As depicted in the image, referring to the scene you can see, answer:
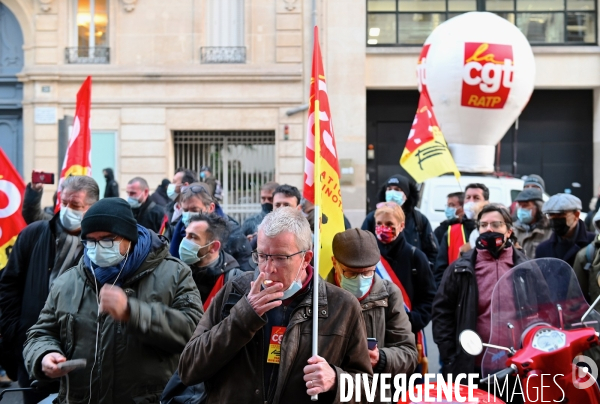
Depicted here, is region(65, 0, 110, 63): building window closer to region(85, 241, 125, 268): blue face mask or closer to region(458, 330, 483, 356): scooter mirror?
region(85, 241, 125, 268): blue face mask

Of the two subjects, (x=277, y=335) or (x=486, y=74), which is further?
(x=486, y=74)

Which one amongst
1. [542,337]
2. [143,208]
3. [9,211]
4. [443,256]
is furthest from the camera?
[143,208]

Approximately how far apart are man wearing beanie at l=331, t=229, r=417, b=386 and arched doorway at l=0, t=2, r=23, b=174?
58.2 feet

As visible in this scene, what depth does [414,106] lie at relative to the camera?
71.6 ft

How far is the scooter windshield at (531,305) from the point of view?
13.9 feet

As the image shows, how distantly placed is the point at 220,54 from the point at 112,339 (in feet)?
57.2

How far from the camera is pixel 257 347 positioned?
3354 millimetres

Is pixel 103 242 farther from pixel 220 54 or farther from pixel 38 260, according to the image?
pixel 220 54

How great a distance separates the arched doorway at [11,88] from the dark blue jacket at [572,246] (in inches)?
639

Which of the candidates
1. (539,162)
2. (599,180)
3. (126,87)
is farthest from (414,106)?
(126,87)

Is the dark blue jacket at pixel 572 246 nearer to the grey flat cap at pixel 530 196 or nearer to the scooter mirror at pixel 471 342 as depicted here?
the grey flat cap at pixel 530 196

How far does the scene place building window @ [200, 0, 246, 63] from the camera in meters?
20.8

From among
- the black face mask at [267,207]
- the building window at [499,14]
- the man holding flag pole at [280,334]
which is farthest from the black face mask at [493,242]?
the building window at [499,14]

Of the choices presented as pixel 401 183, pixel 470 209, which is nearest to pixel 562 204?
pixel 470 209
